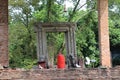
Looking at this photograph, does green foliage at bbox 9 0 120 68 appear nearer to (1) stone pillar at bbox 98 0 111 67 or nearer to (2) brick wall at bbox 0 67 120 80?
(1) stone pillar at bbox 98 0 111 67

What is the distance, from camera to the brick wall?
14234 mm

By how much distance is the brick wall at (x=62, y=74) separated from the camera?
14.2m

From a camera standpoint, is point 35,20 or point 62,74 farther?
point 35,20

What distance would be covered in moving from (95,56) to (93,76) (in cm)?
1845

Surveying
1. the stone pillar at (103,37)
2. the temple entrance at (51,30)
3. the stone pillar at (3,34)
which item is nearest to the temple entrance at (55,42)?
the temple entrance at (51,30)

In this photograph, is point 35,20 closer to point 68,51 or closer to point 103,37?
point 68,51

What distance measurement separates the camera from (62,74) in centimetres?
1451

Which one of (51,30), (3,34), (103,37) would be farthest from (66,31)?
(3,34)

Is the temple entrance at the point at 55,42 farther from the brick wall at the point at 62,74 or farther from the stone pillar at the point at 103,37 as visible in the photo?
the brick wall at the point at 62,74

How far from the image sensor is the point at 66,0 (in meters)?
30.3

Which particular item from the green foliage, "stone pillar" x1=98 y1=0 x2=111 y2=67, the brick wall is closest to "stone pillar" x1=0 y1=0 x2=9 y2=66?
the brick wall

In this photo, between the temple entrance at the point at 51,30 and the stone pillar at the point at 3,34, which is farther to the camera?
the temple entrance at the point at 51,30

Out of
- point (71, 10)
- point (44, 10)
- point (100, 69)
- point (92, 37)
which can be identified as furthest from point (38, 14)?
point (100, 69)

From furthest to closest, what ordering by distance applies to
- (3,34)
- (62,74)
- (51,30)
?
1. (51,30)
2. (3,34)
3. (62,74)
